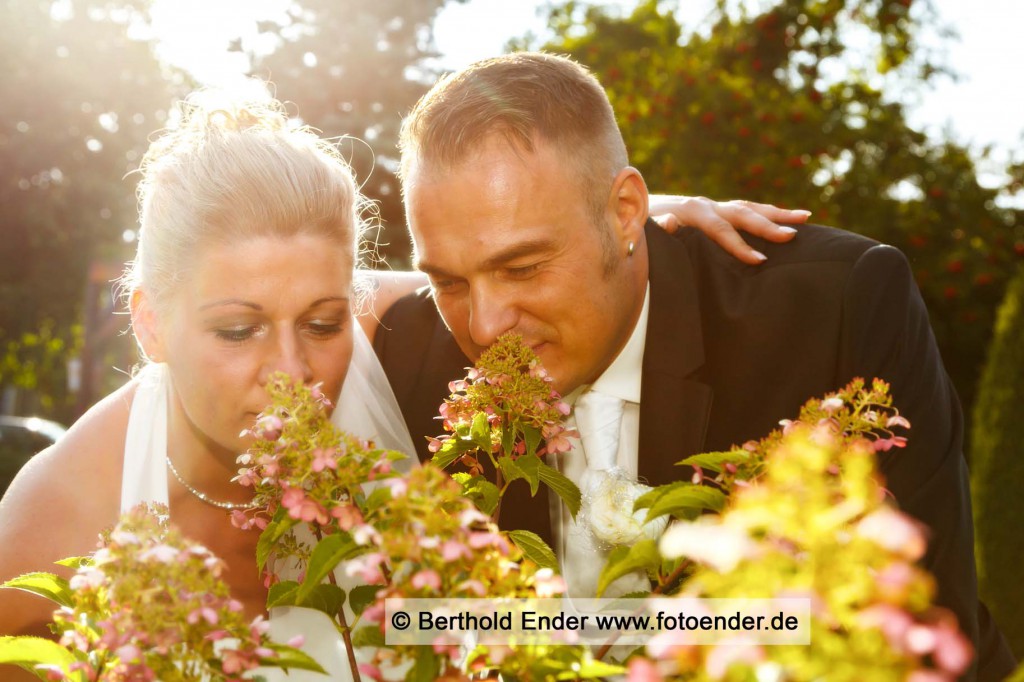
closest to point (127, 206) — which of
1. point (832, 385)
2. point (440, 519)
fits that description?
point (832, 385)

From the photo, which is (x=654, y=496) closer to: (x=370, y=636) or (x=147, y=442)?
(x=370, y=636)

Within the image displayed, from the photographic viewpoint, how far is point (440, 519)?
1040 millimetres

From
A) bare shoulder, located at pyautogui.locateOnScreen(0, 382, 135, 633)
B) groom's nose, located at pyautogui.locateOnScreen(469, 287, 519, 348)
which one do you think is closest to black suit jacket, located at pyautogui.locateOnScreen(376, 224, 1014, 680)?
groom's nose, located at pyautogui.locateOnScreen(469, 287, 519, 348)

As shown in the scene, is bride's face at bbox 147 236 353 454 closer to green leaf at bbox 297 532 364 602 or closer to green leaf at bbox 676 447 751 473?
green leaf at bbox 297 532 364 602

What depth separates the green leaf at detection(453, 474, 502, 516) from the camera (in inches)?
→ 64.9

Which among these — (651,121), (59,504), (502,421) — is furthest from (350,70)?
(502,421)

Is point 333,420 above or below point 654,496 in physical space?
below

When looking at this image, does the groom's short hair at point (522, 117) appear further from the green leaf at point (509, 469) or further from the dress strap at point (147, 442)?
the green leaf at point (509, 469)

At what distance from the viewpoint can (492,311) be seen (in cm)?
289

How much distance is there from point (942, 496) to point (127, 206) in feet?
70.9

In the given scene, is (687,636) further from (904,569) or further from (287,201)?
(287,201)

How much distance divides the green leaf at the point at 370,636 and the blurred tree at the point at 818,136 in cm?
1019

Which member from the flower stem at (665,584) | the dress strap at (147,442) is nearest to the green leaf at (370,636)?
the flower stem at (665,584)

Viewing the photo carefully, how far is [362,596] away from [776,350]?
2.20m
